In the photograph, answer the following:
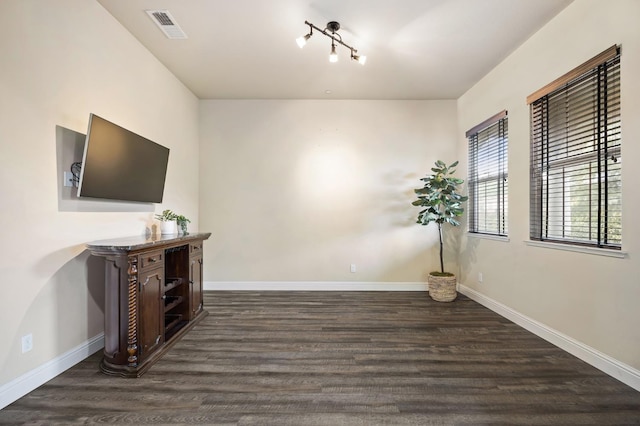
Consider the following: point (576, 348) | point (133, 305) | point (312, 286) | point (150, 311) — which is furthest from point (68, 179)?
point (576, 348)

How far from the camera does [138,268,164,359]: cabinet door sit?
2.14 m

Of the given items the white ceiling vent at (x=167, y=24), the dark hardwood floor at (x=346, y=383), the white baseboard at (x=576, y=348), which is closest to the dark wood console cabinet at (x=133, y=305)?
A: the dark hardwood floor at (x=346, y=383)

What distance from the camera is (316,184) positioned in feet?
14.4

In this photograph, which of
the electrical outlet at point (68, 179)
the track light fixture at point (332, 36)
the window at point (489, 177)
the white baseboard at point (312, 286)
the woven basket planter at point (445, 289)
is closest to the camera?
the electrical outlet at point (68, 179)

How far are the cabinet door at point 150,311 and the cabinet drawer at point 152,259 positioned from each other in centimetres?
5

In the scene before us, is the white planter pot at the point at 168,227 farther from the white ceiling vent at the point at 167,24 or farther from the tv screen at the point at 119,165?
the white ceiling vent at the point at 167,24

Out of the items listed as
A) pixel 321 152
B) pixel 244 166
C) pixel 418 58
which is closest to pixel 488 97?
pixel 418 58

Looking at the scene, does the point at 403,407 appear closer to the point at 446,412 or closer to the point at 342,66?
the point at 446,412

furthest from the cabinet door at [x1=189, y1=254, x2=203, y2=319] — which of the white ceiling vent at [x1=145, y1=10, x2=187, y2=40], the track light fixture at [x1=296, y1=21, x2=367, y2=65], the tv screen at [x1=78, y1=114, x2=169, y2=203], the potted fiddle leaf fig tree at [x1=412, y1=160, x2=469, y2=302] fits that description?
the potted fiddle leaf fig tree at [x1=412, y1=160, x2=469, y2=302]

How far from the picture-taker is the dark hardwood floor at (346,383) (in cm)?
167

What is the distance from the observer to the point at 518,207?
120 inches

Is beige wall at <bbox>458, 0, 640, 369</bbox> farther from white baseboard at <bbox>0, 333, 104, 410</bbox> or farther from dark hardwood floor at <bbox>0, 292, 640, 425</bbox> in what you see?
white baseboard at <bbox>0, 333, 104, 410</bbox>

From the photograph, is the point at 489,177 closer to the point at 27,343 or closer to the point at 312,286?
the point at 312,286

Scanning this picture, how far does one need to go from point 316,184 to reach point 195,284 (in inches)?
89.0
